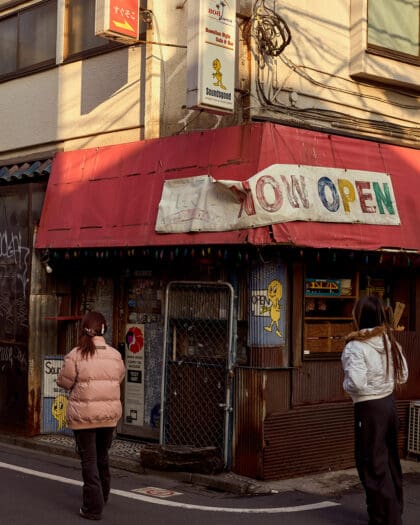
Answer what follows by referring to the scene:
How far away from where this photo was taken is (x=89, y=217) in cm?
1128

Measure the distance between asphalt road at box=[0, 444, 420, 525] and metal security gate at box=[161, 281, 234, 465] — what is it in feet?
2.92

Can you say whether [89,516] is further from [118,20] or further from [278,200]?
[118,20]

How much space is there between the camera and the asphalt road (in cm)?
770

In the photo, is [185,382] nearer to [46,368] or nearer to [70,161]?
[46,368]

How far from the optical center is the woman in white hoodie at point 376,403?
6.95 metres

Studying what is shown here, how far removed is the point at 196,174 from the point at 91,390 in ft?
11.1

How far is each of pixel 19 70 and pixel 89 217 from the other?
394 centimetres

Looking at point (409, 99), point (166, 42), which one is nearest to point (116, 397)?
point (166, 42)

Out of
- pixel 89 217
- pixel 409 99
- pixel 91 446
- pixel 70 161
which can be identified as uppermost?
pixel 409 99

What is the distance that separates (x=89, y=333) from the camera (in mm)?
7754

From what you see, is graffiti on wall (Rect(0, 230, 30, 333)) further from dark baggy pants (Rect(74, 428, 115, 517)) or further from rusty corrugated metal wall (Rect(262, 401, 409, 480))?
dark baggy pants (Rect(74, 428, 115, 517))

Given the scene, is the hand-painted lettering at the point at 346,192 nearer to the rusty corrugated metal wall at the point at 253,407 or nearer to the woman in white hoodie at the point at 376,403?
the rusty corrugated metal wall at the point at 253,407

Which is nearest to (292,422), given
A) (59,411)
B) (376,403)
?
(376,403)

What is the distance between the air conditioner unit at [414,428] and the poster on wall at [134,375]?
350 cm
